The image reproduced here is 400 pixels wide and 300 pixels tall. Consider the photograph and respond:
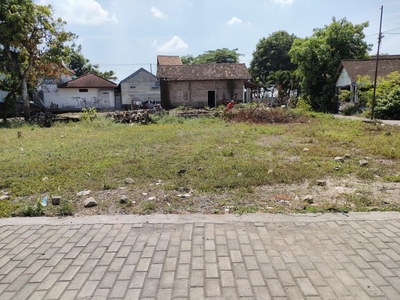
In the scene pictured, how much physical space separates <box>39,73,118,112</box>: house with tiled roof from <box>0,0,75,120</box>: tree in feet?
30.6

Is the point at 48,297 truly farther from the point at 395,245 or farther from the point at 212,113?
the point at 212,113

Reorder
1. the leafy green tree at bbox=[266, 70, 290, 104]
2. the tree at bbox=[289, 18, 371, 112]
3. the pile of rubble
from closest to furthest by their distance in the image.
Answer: the pile of rubble → the tree at bbox=[289, 18, 371, 112] → the leafy green tree at bbox=[266, 70, 290, 104]

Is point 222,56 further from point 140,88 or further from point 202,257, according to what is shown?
point 202,257

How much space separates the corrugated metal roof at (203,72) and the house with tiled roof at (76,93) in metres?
6.51

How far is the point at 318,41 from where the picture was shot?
997 inches

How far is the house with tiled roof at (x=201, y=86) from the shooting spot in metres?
29.3

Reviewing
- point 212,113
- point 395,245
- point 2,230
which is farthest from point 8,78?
point 395,245

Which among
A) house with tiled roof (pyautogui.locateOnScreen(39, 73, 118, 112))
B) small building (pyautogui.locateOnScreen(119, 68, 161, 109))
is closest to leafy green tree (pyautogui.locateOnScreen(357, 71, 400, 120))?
small building (pyautogui.locateOnScreen(119, 68, 161, 109))

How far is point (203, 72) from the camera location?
29.6 metres

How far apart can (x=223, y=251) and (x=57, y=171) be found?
14.0 ft

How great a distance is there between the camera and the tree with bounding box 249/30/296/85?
40469 mm

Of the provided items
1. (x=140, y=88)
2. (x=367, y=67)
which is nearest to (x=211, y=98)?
(x=140, y=88)

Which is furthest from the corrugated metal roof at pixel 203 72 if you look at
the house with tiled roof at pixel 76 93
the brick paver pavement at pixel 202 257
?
the brick paver pavement at pixel 202 257

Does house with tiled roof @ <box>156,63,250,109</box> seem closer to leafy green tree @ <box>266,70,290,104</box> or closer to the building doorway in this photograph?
the building doorway
